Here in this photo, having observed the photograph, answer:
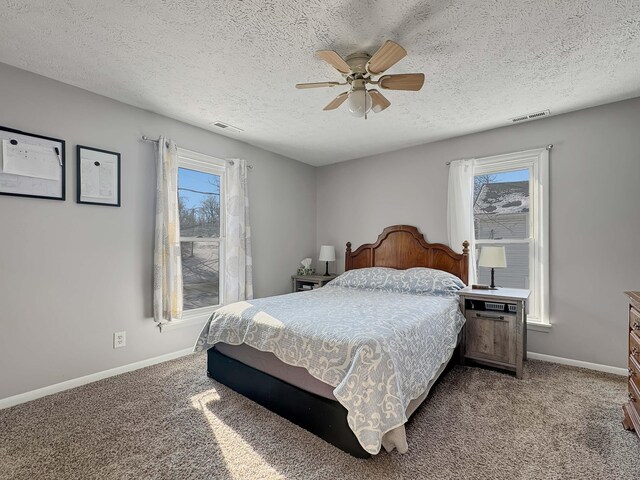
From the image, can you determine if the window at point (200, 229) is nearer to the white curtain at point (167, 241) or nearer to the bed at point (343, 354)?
the white curtain at point (167, 241)

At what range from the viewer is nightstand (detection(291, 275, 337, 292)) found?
14.0 feet

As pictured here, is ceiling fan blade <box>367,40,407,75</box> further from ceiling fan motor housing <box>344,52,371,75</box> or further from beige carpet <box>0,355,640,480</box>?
beige carpet <box>0,355,640,480</box>

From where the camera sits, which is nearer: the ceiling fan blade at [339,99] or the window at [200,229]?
the ceiling fan blade at [339,99]

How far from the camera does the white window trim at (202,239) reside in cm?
324

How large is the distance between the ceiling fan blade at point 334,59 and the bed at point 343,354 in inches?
64.4

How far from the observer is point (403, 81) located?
1972 millimetres

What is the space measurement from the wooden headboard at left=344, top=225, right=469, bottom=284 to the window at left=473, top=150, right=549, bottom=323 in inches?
12.2

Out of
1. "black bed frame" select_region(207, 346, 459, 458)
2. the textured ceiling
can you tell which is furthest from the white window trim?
"black bed frame" select_region(207, 346, 459, 458)

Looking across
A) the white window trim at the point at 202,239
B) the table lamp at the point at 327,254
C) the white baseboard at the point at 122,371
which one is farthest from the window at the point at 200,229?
the table lamp at the point at 327,254

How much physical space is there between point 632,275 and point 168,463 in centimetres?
386

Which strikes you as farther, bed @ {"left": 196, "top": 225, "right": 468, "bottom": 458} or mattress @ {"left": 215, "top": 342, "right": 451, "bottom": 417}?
mattress @ {"left": 215, "top": 342, "right": 451, "bottom": 417}

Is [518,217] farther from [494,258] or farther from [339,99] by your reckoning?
[339,99]

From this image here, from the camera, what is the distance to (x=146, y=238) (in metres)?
2.95

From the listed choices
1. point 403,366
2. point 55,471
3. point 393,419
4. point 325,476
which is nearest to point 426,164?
point 403,366
